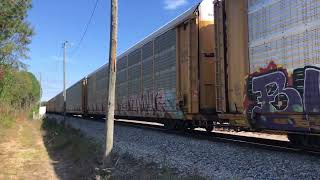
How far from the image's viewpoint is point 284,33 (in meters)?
10.6

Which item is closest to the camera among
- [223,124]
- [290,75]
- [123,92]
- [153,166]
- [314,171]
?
[314,171]

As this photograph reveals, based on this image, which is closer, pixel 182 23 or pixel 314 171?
pixel 314 171

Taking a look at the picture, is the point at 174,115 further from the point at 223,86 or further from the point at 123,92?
the point at 123,92

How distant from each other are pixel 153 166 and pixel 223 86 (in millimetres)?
3333

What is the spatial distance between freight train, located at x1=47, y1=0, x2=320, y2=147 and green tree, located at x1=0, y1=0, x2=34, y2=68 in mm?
8197

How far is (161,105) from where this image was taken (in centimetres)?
1933

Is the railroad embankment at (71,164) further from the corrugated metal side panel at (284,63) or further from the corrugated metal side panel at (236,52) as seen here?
the corrugated metal side panel at (236,52)

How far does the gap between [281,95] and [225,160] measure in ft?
6.38

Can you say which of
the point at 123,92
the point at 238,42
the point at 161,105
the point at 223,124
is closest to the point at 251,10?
the point at 238,42

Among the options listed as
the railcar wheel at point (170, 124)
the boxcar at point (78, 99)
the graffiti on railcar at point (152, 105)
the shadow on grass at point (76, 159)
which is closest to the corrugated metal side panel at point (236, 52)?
the shadow on grass at point (76, 159)

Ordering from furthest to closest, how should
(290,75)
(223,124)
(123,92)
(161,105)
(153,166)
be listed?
(123,92) → (161,105) → (223,124) → (153,166) → (290,75)

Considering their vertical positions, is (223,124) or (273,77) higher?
(273,77)

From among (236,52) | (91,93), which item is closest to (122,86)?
(91,93)

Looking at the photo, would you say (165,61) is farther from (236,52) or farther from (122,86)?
(122,86)
